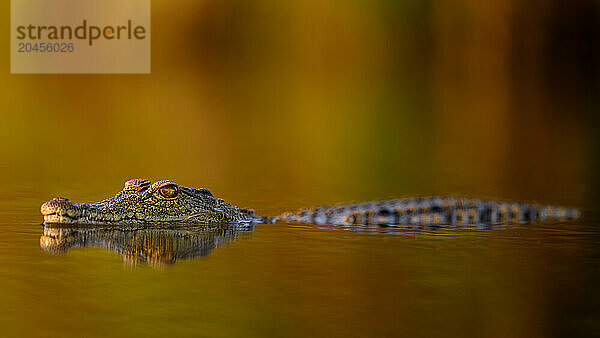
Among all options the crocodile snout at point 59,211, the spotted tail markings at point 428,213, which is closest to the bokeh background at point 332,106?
the spotted tail markings at point 428,213

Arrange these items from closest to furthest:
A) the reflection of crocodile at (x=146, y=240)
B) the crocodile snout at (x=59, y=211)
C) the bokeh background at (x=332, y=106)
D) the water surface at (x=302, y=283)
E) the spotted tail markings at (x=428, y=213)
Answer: the water surface at (x=302, y=283), the reflection of crocodile at (x=146, y=240), the crocodile snout at (x=59, y=211), the spotted tail markings at (x=428, y=213), the bokeh background at (x=332, y=106)

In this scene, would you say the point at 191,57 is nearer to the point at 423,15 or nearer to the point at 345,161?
the point at 423,15

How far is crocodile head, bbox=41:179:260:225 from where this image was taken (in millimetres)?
8828

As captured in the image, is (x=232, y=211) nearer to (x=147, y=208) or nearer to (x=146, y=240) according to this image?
(x=147, y=208)

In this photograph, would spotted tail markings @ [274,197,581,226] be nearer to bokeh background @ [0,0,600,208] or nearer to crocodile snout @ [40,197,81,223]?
bokeh background @ [0,0,600,208]

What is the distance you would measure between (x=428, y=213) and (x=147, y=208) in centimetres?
316

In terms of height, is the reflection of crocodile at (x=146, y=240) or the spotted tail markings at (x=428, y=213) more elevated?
the spotted tail markings at (x=428, y=213)

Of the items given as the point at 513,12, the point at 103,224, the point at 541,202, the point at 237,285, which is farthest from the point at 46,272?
the point at 513,12

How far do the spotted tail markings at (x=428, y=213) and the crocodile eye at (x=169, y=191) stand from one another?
55.5 inches

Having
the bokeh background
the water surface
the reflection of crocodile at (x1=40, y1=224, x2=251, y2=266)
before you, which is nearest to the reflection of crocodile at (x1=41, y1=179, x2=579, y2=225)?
the reflection of crocodile at (x1=40, y1=224, x2=251, y2=266)

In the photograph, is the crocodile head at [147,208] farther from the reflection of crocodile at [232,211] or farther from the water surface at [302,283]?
the water surface at [302,283]

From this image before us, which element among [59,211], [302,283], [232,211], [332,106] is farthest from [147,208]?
[332,106]

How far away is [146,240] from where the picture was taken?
822 centimetres

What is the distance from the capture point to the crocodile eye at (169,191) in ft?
30.2
